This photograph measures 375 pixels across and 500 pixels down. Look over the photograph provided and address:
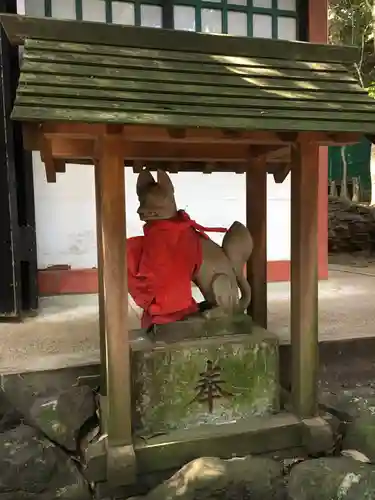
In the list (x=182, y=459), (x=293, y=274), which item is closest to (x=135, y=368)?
(x=182, y=459)

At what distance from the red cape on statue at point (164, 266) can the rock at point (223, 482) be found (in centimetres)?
84

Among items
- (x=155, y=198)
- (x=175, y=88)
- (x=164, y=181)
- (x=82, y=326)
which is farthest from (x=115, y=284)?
(x=82, y=326)

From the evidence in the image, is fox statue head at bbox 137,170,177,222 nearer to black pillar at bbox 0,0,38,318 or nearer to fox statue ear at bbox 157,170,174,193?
fox statue ear at bbox 157,170,174,193

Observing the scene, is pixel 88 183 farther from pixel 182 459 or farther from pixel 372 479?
pixel 372 479

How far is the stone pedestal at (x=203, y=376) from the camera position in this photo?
112 inches

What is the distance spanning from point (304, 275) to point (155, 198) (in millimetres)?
967

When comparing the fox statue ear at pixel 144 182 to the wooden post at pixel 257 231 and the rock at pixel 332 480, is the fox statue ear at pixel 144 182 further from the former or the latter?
the rock at pixel 332 480

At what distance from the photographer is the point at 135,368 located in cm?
282

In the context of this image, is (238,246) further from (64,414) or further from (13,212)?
(13,212)

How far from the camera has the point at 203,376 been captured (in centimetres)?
291

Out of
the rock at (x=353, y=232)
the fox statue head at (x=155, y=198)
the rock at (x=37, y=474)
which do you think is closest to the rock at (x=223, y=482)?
the rock at (x=37, y=474)

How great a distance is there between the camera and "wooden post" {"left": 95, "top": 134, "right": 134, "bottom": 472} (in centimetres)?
254

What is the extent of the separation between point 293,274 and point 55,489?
1821mm

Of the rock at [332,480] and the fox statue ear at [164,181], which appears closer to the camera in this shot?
the rock at [332,480]
